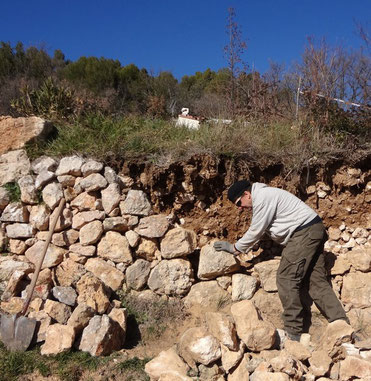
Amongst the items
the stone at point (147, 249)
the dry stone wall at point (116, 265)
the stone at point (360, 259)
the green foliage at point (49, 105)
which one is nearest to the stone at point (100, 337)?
the dry stone wall at point (116, 265)

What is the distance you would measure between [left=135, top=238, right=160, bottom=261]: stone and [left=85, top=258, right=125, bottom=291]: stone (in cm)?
35

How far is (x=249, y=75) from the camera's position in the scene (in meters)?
8.34

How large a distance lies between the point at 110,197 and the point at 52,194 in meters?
0.78

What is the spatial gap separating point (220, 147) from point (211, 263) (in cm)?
148

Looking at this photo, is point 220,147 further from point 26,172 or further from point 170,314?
point 26,172

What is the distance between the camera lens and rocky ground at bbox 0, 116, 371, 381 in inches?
159

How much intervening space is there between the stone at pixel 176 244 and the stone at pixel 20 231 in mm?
A: 1744

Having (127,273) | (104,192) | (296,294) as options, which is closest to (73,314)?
(127,273)

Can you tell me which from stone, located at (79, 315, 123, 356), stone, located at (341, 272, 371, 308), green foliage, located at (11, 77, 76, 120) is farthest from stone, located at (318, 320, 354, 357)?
green foliage, located at (11, 77, 76, 120)

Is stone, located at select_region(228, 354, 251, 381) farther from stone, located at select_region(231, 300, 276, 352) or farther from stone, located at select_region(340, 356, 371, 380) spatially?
A: stone, located at select_region(340, 356, 371, 380)

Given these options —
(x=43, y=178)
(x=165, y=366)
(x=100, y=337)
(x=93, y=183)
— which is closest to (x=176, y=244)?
(x=93, y=183)

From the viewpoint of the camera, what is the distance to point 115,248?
471cm

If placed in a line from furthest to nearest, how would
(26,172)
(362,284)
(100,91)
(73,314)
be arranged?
1. (100,91)
2. (26,172)
3. (362,284)
4. (73,314)

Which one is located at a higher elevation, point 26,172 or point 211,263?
point 26,172
